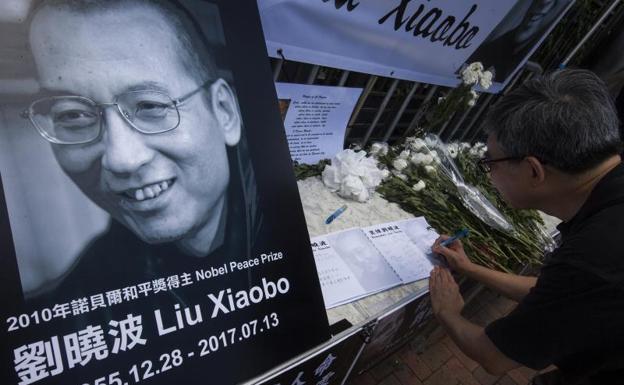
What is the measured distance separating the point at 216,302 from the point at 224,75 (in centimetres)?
58

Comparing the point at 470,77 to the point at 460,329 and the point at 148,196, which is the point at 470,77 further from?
the point at 148,196

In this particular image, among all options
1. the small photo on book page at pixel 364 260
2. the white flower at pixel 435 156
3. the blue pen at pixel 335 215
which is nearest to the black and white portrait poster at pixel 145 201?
the small photo on book page at pixel 364 260

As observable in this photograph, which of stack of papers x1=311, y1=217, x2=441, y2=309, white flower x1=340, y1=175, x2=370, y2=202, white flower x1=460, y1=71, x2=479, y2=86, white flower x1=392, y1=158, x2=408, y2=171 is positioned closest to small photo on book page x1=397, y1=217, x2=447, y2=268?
stack of papers x1=311, y1=217, x2=441, y2=309

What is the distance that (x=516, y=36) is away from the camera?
2.48 meters

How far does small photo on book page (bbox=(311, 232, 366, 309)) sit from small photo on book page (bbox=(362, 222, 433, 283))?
0.78 ft

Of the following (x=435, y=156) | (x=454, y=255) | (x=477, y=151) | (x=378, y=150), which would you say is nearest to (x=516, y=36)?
(x=477, y=151)

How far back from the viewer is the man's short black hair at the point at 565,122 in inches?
43.1

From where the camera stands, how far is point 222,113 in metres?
0.90

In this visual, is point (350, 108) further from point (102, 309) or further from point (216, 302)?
point (102, 309)

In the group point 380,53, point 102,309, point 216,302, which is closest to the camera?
point 102,309

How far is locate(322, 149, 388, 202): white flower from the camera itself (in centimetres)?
178

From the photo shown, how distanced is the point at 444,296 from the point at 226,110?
1.17 meters

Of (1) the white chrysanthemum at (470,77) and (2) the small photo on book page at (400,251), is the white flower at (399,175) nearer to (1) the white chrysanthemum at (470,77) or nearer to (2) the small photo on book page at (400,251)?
(2) the small photo on book page at (400,251)

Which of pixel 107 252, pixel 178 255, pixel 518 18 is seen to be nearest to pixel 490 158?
pixel 178 255
